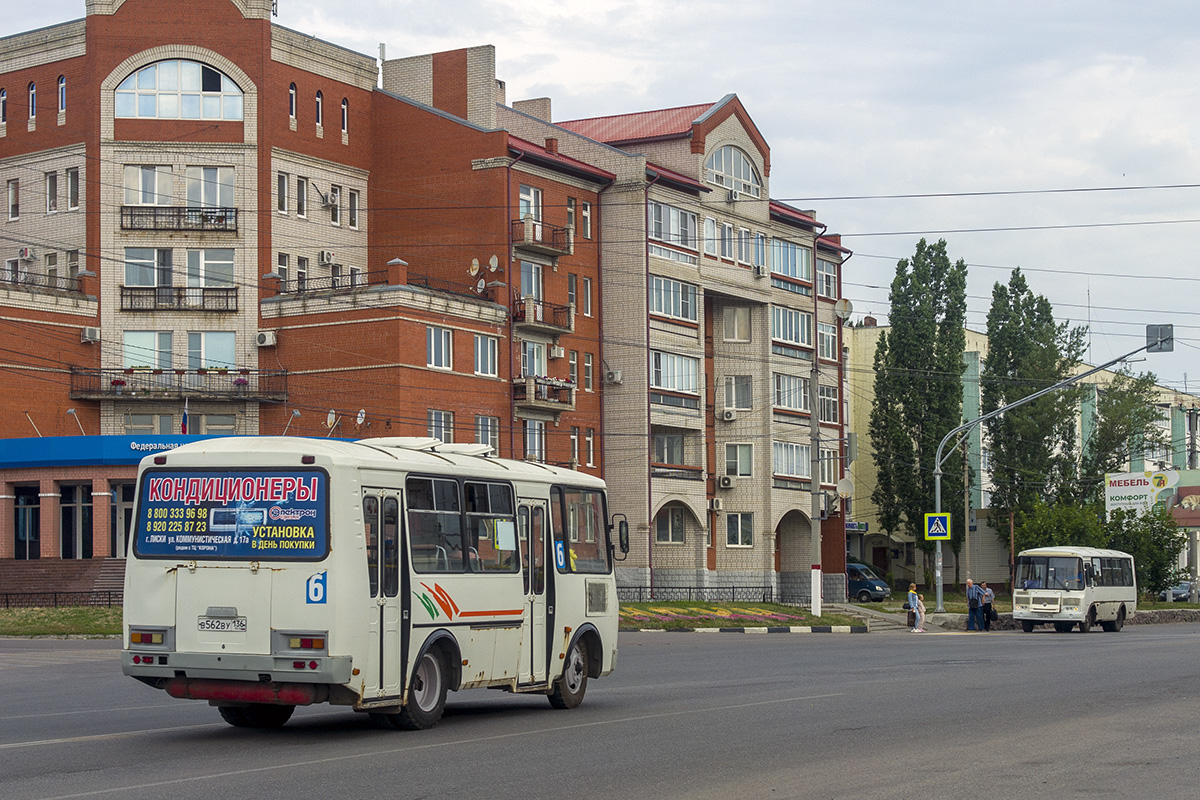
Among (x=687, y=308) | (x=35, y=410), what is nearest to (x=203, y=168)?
(x=35, y=410)

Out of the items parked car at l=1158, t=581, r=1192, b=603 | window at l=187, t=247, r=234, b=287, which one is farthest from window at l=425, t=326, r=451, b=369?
parked car at l=1158, t=581, r=1192, b=603

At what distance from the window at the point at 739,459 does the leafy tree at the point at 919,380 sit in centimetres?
1316

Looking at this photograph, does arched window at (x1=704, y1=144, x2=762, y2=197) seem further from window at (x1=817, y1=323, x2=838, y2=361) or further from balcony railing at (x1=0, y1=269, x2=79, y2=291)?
balcony railing at (x1=0, y1=269, x2=79, y2=291)

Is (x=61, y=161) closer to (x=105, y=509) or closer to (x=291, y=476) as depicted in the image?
(x=105, y=509)

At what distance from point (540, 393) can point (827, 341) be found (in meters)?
21.5

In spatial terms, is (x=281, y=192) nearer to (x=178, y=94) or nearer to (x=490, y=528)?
(x=178, y=94)

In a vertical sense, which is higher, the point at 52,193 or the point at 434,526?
the point at 52,193

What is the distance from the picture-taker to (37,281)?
54250 millimetres

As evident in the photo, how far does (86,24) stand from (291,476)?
44.3 metres

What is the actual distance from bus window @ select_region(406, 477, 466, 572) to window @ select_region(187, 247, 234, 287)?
3986 centimetres

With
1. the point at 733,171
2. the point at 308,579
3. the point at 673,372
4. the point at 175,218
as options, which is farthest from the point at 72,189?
the point at 308,579

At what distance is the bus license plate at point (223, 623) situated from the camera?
1398cm

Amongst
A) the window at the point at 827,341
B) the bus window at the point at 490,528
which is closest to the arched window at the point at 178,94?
the window at the point at 827,341

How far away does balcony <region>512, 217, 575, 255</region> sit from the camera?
5438 cm
